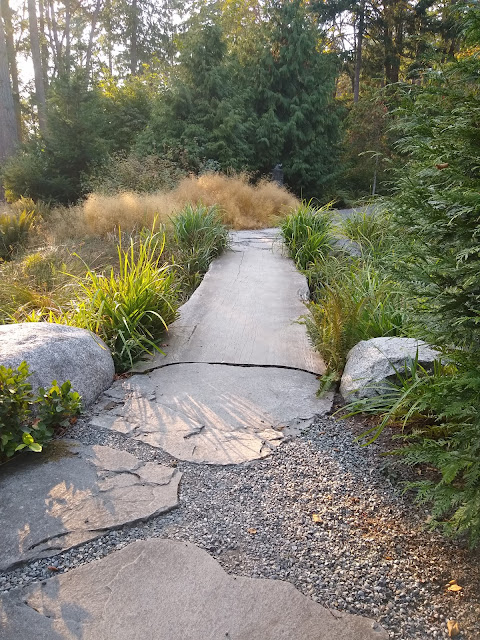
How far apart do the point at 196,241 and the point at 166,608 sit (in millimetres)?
5138

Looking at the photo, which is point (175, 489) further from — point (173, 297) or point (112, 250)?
point (112, 250)

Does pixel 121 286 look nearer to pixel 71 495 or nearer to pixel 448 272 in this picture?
pixel 71 495

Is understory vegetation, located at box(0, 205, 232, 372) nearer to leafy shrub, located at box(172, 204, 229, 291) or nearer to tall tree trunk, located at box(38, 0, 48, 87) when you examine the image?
leafy shrub, located at box(172, 204, 229, 291)

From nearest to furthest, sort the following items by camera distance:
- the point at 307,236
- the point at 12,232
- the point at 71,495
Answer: the point at 71,495
the point at 307,236
the point at 12,232

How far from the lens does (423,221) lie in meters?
1.98

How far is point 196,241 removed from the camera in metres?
6.34

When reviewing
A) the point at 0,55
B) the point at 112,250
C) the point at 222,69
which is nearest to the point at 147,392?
the point at 112,250

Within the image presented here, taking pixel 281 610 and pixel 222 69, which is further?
pixel 222 69

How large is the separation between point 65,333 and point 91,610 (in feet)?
6.40

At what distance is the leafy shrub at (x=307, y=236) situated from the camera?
634 centimetres

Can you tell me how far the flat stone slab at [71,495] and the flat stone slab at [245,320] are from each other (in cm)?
121

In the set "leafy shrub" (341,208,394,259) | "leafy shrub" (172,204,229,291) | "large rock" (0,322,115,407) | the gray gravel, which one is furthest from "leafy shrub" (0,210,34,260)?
the gray gravel

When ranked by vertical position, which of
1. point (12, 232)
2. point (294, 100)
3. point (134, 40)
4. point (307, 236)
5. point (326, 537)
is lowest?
point (326, 537)

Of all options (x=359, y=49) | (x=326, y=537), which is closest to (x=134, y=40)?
(x=359, y=49)
